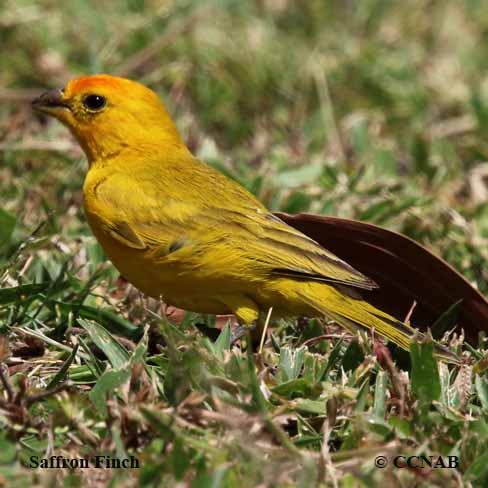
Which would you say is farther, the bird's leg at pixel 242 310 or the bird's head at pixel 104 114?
the bird's head at pixel 104 114

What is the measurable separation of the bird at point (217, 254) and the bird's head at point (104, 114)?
0.22 m

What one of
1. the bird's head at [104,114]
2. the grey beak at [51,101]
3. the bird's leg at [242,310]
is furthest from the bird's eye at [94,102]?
the bird's leg at [242,310]

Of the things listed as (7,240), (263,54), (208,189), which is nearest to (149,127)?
(208,189)

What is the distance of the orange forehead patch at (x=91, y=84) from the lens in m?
4.29

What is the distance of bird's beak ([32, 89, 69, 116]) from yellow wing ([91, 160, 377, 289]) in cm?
51

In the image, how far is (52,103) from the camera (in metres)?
4.37

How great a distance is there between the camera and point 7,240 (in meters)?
4.01

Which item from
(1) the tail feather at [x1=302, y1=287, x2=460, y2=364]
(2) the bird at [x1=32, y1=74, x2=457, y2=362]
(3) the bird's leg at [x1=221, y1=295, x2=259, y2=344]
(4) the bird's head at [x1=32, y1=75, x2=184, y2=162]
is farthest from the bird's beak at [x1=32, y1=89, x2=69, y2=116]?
(1) the tail feather at [x1=302, y1=287, x2=460, y2=364]

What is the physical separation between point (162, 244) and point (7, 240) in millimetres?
750

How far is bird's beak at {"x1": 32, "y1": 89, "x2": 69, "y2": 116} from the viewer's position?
4.35m

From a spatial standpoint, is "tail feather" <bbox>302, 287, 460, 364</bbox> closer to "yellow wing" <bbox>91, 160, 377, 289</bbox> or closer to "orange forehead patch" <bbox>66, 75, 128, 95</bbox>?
"yellow wing" <bbox>91, 160, 377, 289</bbox>

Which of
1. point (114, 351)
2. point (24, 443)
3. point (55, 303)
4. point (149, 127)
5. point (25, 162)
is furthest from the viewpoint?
point (25, 162)

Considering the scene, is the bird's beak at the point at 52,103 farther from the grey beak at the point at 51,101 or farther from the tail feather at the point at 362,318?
the tail feather at the point at 362,318

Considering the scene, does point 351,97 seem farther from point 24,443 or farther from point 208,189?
point 24,443
